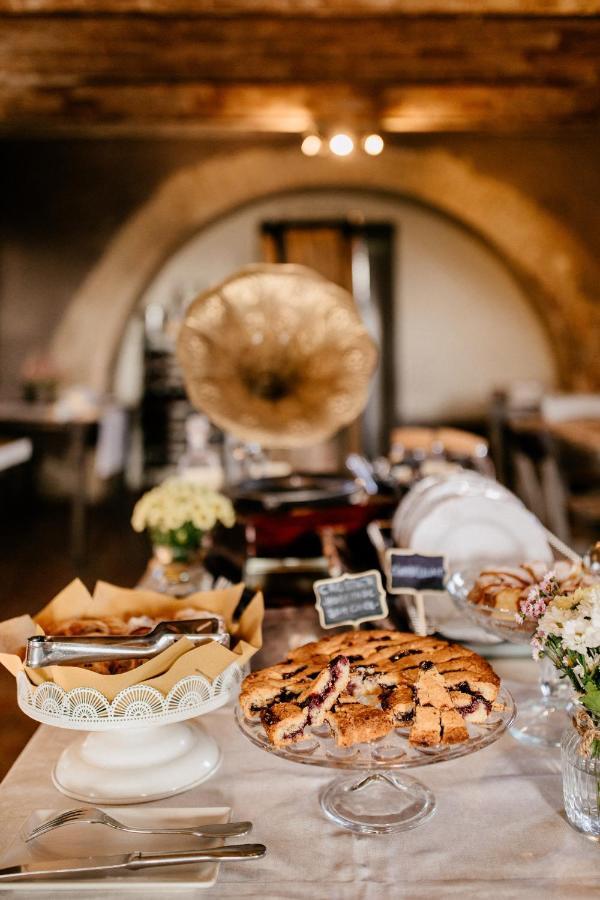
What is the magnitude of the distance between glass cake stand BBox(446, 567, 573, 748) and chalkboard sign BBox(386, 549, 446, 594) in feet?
0.20

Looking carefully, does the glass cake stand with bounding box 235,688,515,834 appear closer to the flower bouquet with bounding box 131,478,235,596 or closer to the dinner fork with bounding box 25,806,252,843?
the dinner fork with bounding box 25,806,252,843

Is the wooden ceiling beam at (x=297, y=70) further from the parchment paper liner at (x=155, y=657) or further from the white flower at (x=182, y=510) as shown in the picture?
the parchment paper liner at (x=155, y=657)

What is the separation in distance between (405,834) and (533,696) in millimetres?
483

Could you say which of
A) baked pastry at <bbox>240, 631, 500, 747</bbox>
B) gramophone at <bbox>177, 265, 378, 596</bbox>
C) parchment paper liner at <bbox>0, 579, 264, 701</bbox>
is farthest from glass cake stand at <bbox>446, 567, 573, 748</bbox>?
gramophone at <bbox>177, 265, 378, 596</bbox>

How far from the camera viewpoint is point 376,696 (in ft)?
3.61

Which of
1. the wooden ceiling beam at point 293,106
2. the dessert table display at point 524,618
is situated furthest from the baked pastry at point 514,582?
Answer: the wooden ceiling beam at point 293,106

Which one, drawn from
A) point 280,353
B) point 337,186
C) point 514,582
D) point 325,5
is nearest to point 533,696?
point 514,582

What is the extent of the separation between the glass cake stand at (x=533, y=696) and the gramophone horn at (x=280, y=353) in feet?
5.45

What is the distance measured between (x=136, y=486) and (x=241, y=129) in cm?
353

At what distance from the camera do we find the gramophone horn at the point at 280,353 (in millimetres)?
3008

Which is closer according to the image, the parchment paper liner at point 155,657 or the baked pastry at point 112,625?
the parchment paper liner at point 155,657

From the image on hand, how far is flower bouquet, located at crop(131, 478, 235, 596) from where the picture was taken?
2049 millimetres

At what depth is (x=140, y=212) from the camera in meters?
7.28

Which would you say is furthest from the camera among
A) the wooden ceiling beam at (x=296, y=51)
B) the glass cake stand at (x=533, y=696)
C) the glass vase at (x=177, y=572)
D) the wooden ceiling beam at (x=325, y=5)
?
the wooden ceiling beam at (x=296, y=51)
